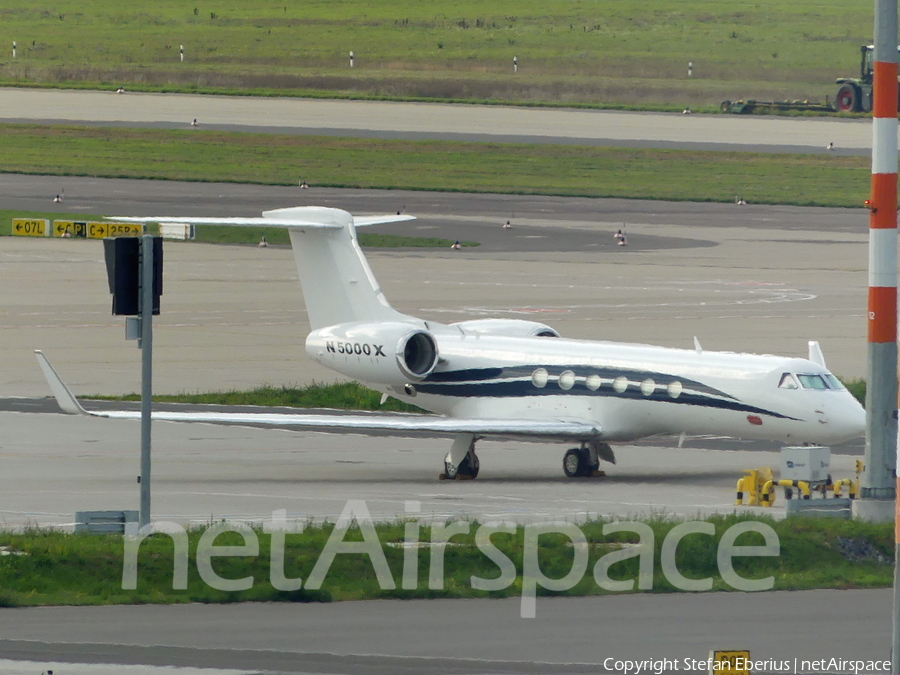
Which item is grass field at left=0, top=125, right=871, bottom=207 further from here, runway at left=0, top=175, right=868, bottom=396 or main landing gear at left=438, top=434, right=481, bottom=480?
main landing gear at left=438, top=434, right=481, bottom=480

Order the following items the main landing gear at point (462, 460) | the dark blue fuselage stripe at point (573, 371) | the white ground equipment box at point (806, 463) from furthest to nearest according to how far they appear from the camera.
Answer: the main landing gear at point (462, 460)
the dark blue fuselage stripe at point (573, 371)
the white ground equipment box at point (806, 463)

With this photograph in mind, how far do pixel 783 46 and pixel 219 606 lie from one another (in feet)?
407

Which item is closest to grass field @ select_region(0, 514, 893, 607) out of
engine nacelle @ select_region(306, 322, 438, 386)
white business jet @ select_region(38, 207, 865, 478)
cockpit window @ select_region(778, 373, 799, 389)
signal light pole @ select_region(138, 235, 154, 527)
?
signal light pole @ select_region(138, 235, 154, 527)

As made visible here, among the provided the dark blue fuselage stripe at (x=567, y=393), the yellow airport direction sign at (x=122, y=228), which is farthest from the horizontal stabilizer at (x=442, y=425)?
the yellow airport direction sign at (x=122, y=228)

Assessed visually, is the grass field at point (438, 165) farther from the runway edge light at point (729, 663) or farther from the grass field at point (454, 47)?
the runway edge light at point (729, 663)

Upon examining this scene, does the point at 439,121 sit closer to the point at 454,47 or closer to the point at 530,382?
the point at 454,47

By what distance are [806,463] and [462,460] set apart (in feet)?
20.3

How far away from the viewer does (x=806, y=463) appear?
25.8 m

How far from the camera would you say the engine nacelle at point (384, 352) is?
99.1ft

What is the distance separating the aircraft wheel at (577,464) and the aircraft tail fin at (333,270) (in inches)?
181

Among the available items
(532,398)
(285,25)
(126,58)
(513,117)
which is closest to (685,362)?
(532,398)

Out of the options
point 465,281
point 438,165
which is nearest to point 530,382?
point 465,281

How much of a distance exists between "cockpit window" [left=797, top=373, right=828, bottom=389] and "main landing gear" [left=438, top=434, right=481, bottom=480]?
17.9ft

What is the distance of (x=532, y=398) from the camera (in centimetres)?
3016
